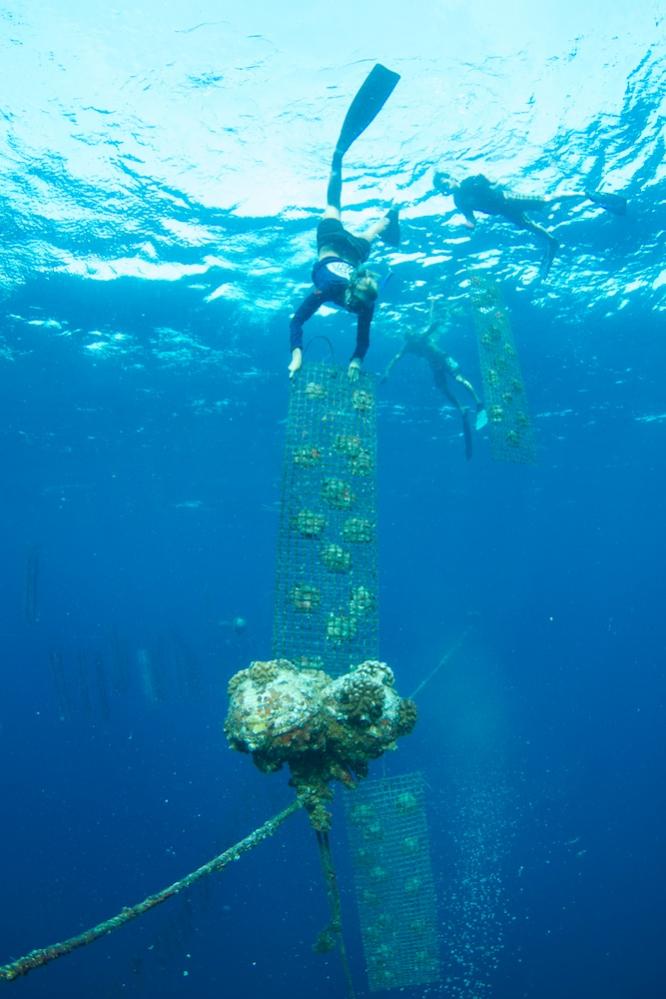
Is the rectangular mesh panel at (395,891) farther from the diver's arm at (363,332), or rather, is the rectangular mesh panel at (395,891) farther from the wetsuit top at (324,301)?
the wetsuit top at (324,301)

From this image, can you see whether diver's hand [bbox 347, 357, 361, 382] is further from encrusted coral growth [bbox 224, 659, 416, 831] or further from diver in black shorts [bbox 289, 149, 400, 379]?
encrusted coral growth [bbox 224, 659, 416, 831]

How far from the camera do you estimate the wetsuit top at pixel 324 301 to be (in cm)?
839

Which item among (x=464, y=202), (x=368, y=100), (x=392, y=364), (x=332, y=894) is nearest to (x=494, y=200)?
(x=464, y=202)

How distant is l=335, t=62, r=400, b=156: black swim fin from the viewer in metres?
9.07

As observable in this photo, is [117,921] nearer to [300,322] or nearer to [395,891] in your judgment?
[395,891]

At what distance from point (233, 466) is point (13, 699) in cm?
7388

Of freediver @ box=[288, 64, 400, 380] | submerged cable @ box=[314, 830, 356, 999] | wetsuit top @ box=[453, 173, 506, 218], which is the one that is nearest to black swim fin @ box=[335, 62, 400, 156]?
freediver @ box=[288, 64, 400, 380]

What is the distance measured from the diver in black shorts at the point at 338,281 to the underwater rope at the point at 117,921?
17.5ft

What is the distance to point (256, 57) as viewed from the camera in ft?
39.3

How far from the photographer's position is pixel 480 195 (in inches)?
515

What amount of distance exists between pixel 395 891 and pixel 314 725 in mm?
5695

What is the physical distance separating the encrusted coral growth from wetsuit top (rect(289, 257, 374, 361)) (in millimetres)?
4925

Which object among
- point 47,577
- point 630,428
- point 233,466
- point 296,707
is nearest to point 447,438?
point 630,428

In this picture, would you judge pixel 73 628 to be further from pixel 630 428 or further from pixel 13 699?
pixel 630 428
